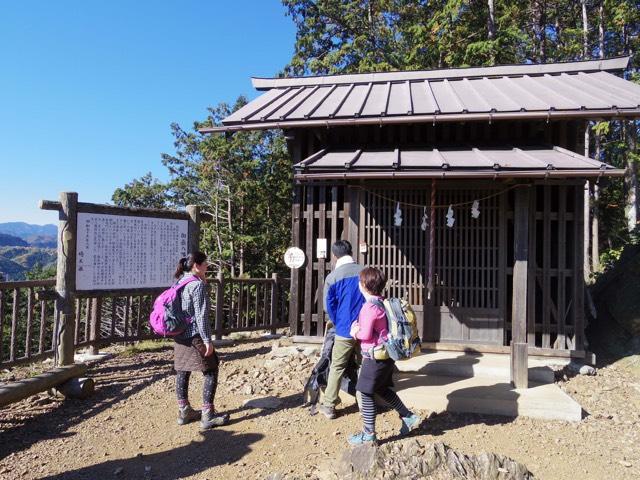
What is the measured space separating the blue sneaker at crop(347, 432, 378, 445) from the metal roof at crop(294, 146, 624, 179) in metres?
3.13

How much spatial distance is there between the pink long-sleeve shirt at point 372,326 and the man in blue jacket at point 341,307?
21.9 inches

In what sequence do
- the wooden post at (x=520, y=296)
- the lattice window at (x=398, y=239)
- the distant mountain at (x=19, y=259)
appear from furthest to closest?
the distant mountain at (x=19, y=259) < the lattice window at (x=398, y=239) < the wooden post at (x=520, y=296)

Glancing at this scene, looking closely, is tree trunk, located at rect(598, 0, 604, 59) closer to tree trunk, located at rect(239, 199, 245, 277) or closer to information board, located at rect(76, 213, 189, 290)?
tree trunk, located at rect(239, 199, 245, 277)

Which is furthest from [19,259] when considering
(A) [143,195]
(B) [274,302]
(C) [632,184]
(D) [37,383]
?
(C) [632,184]

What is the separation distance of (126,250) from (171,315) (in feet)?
9.35

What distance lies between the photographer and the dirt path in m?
3.66

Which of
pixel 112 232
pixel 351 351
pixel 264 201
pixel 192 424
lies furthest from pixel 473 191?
pixel 264 201

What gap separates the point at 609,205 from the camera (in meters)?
17.8

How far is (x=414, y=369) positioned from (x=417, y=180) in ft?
9.07

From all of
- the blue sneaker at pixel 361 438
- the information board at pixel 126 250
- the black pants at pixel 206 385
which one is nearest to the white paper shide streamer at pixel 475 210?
the blue sneaker at pixel 361 438

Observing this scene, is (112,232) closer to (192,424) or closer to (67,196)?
(67,196)

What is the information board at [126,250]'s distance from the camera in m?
5.99

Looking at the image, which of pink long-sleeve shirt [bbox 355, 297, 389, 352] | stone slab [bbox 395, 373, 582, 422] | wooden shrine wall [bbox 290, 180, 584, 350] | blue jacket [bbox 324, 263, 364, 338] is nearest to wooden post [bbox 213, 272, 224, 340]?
wooden shrine wall [bbox 290, 180, 584, 350]

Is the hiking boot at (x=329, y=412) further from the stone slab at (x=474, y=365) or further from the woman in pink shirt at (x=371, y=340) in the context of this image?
the stone slab at (x=474, y=365)
